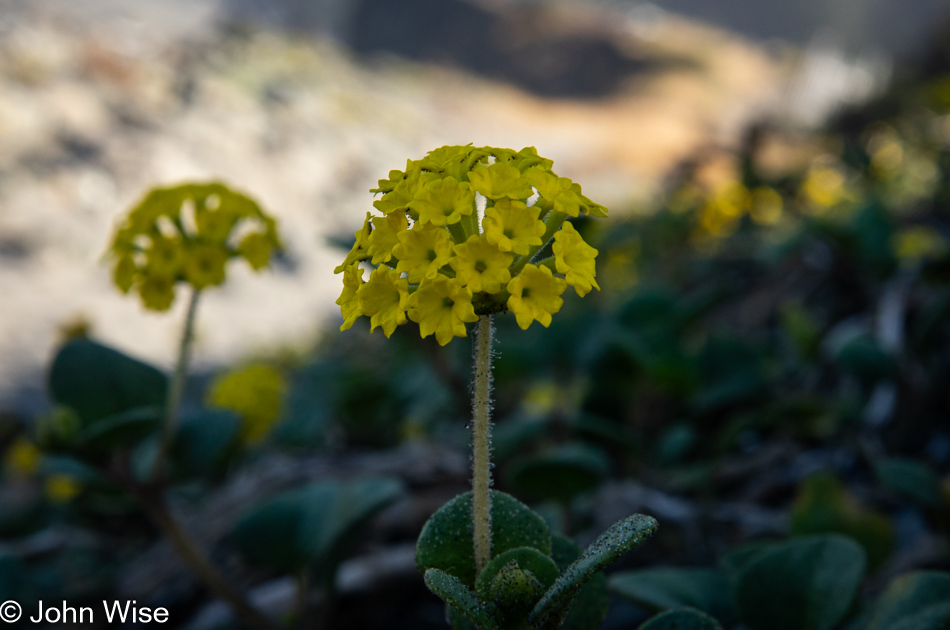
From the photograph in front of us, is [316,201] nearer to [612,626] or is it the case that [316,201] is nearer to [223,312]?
[223,312]

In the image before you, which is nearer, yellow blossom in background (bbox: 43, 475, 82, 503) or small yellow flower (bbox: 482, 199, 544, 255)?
small yellow flower (bbox: 482, 199, 544, 255)

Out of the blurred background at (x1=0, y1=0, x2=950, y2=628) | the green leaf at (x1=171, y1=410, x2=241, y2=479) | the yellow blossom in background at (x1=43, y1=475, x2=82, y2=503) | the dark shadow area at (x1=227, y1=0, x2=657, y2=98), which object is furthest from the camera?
the dark shadow area at (x1=227, y1=0, x2=657, y2=98)

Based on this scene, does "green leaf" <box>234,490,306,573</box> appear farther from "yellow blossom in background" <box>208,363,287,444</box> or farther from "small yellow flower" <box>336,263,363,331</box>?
"small yellow flower" <box>336,263,363,331</box>

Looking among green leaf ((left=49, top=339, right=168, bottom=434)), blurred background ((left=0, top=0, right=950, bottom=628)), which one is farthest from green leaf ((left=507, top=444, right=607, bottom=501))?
green leaf ((left=49, top=339, right=168, bottom=434))

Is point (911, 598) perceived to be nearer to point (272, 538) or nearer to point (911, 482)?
point (911, 482)

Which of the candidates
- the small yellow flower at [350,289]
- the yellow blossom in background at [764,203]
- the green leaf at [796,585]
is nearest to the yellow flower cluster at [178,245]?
the small yellow flower at [350,289]
